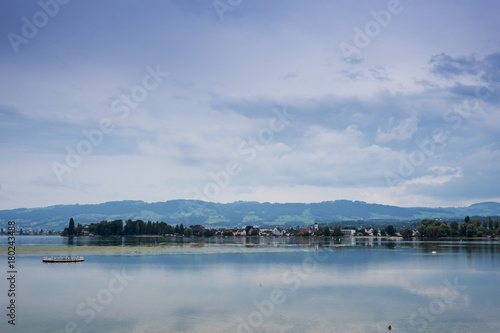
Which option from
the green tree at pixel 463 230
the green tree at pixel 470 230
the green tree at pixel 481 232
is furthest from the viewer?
the green tree at pixel 463 230

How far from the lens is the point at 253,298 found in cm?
3641

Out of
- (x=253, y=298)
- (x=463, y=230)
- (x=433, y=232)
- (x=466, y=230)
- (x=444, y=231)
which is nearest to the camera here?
(x=253, y=298)

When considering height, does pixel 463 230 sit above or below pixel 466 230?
below

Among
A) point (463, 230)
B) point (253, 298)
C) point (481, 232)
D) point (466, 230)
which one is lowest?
point (481, 232)

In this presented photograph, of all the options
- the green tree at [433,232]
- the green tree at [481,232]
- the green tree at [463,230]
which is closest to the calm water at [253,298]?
the green tree at [433,232]

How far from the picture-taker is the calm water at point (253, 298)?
27842 mm

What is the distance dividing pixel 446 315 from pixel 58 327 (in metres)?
25.2

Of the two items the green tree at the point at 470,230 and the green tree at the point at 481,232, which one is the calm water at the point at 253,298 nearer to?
the green tree at the point at 470,230

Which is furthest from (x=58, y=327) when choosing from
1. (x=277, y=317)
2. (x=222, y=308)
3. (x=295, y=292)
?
(x=295, y=292)

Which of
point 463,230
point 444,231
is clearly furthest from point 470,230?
point 444,231

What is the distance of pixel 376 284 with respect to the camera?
43.7m

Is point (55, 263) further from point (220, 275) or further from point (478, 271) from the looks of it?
point (478, 271)

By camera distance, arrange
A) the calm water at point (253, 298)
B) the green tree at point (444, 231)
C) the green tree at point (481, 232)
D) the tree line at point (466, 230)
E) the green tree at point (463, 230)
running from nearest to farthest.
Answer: the calm water at point (253, 298) < the tree line at point (466, 230) < the green tree at point (481, 232) < the green tree at point (463, 230) < the green tree at point (444, 231)

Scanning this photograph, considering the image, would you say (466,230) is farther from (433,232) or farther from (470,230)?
(433,232)
